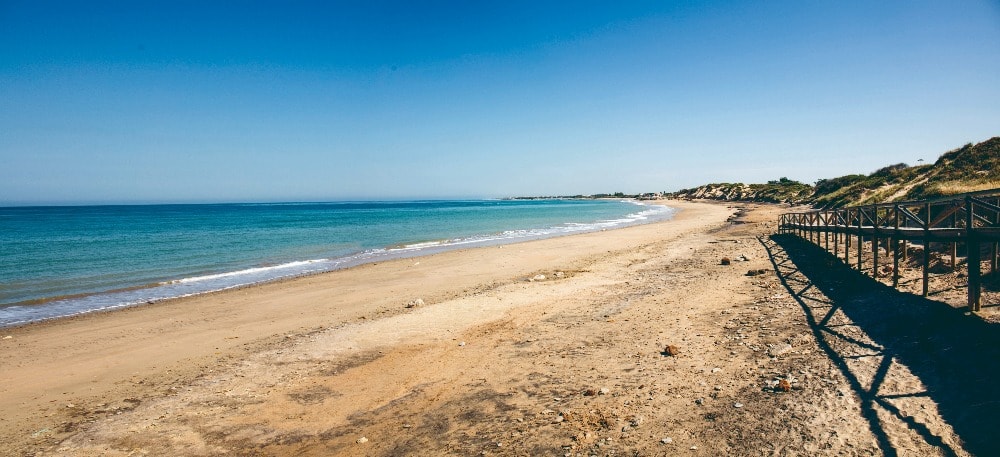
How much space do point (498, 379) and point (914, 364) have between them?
6.00 m

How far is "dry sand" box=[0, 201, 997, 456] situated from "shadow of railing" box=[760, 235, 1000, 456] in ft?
0.11

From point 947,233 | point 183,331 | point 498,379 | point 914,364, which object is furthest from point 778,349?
point 183,331

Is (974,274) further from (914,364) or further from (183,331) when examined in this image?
(183,331)

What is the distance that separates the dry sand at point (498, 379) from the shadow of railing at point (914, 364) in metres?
0.03

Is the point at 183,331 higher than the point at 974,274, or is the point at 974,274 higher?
the point at 974,274

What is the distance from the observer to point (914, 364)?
20.9ft

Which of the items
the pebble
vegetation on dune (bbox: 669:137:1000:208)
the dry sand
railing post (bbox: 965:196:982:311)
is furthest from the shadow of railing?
vegetation on dune (bbox: 669:137:1000:208)

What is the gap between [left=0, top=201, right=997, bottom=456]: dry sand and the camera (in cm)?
546

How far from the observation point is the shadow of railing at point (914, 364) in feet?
15.6

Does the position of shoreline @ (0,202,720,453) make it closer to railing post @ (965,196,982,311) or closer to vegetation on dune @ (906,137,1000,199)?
railing post @ (965,196,982,311)

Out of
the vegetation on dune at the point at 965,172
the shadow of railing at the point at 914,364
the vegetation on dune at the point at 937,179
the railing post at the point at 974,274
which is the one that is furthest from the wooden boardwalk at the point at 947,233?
the vegetation on dune at the point at 937,179

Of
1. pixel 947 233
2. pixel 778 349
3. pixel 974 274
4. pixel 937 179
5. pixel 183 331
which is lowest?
pixel 183 331

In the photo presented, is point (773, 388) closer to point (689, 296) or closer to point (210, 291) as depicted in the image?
point (689, 296)

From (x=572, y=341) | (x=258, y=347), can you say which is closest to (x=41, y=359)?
(x=258, y=347)
